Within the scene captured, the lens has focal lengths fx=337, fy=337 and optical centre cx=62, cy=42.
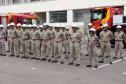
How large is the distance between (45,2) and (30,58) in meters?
24.2

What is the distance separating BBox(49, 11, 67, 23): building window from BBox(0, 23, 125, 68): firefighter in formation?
19.4m

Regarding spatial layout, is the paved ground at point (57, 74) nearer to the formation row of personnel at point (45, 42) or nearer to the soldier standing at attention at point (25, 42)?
the formation row of personnel at point (45, 42)

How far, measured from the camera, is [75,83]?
447 inches

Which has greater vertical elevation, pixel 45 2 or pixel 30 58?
pixel 45 2

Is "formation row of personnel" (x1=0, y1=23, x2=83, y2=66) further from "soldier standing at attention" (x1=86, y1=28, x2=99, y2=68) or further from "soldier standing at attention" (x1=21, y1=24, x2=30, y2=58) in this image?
"soldier standing at attention" (x1=86, y1=28, x2=99, y2=68)

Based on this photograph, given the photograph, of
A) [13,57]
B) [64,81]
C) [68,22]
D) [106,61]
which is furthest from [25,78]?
[68,22]

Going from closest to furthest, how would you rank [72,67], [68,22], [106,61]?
[72,67] < [106,61] < [68,22]

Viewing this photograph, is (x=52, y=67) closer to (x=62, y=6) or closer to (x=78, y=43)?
(x=78, y=43)

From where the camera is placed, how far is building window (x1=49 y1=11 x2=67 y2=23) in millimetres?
39594

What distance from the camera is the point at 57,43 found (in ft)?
55.2

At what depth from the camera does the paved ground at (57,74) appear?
38.6 feet

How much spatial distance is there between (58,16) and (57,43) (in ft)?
78.1

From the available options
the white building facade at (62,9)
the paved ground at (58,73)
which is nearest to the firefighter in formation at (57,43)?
the paved ground at (58,73)

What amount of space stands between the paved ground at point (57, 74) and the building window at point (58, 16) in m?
23.6
